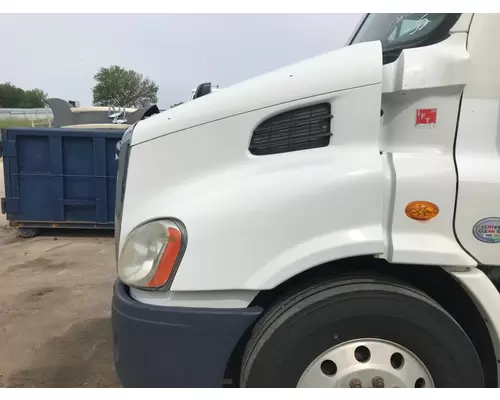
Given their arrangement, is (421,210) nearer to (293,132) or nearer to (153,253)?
(293,132)

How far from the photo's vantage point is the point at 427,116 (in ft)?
6.38

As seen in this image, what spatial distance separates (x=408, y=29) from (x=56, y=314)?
3867mm

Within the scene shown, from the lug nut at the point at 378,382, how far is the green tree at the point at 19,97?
78951mm

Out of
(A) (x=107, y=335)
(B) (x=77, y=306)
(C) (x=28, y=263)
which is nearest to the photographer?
(A) (x=107, y=335)

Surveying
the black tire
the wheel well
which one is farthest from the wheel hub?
the black tire

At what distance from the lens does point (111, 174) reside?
7395 mm

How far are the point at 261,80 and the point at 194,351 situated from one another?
1.22 m

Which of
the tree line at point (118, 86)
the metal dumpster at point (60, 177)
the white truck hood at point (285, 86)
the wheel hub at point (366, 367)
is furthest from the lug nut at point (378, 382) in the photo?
the tree line at point (118, 86)

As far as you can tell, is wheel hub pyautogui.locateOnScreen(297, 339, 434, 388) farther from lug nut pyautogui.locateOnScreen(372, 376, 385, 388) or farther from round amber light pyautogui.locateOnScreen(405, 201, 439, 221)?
round amber light pyautogui.locateOnScreen(405, 201, 439, 221)

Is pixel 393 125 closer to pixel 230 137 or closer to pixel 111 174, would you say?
pixel 230 137

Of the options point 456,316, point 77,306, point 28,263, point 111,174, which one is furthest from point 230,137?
point 111,174

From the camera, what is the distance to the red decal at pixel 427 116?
194 cm

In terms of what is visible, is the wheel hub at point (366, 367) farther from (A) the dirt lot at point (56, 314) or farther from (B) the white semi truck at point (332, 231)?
(A) the dirt lot at point (56, 314)

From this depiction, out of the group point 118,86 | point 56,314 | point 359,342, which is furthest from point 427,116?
point 118,86
